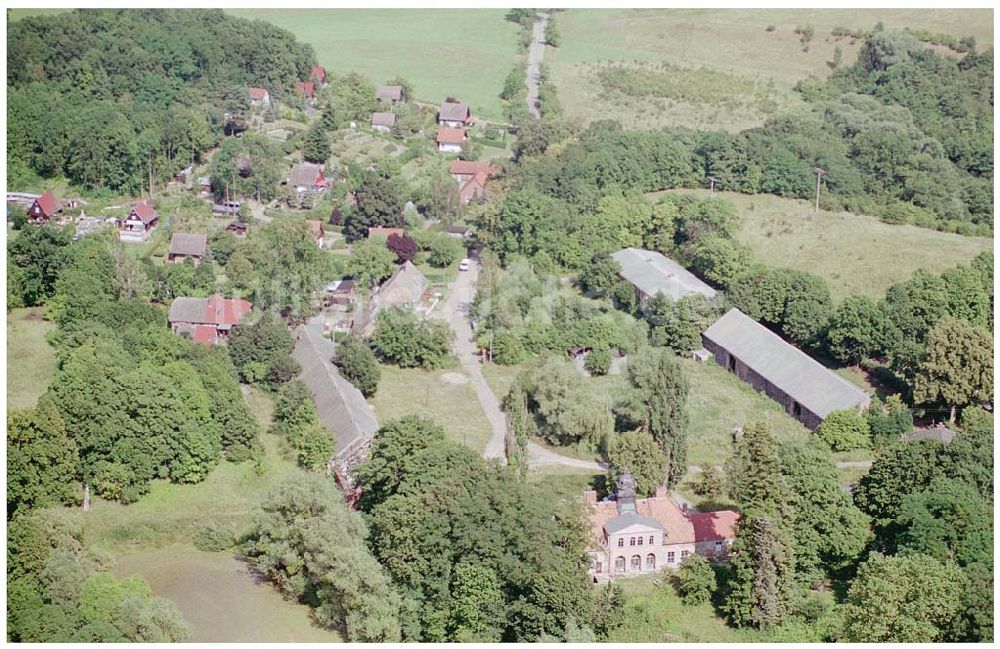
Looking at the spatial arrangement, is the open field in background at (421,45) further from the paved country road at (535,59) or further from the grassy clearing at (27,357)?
the grassy clearing at (27,357)

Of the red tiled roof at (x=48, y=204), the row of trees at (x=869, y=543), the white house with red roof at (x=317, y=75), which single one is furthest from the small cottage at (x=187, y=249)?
the row of trees at (x=869, y=543)

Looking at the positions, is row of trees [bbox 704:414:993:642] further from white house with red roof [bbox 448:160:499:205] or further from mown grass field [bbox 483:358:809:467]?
white house with red roof [bbox 448:160:499:205]

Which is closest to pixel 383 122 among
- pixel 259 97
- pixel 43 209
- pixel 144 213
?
pixel 259 97

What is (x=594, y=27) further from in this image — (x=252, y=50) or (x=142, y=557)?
(x=142, y=557)

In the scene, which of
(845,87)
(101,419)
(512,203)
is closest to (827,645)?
(101,419)

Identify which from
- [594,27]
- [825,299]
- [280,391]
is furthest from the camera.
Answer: [594,27]
